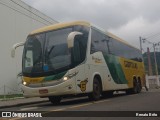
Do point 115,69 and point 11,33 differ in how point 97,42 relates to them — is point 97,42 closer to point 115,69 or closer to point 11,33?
point 115,69

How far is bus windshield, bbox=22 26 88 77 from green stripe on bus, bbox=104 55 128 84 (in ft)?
12.6

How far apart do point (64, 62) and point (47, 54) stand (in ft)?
2.93

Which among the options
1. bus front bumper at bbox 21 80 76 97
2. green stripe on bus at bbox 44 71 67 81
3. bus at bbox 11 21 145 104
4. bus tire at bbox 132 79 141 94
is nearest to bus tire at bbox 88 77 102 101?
bus at bbox 11 21 145 104

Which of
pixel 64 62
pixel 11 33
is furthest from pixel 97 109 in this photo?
pixel 11 33

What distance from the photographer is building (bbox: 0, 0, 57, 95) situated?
1277 inches

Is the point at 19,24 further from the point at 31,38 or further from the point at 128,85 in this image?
the point at 31,38

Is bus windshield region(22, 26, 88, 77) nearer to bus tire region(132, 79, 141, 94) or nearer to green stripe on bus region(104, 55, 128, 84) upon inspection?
green stripe on bus region(104, 55, 128, 84)

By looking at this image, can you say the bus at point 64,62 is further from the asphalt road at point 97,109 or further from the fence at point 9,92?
the fence at point 9,92

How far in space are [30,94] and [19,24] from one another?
21.6 m

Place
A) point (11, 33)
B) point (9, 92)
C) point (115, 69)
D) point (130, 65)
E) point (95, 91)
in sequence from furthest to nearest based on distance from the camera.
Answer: point (11, 33) < point (9, 92) < point (130, 65) < point (115, 69) < point (95, 91)

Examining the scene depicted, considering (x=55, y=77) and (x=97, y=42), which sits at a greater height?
(x=97, y=42)

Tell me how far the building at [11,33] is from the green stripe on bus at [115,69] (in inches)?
486

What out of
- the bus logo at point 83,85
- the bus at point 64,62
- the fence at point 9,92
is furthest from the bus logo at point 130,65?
the fence at point 9,92

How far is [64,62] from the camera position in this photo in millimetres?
15023
